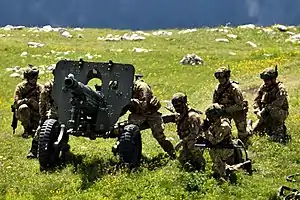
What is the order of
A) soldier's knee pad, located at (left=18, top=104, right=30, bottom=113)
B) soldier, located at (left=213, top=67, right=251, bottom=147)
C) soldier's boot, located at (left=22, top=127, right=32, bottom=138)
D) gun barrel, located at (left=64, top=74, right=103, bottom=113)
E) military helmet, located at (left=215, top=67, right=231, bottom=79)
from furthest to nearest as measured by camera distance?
1. soldier's boot, located at (left=22, top=127, right=32, bottom=138)
2. soldier's knee pad, located at (left=18, top=104, right=30, bottom=113)
3. soldier, located at (left=213, top=67, right=251, bottom=147)
4. military helmet, located at (left=215, top=67, right=231, bottom=79)
5. gun barrel, located at (left=64, top=74, right=103, bottom=113)

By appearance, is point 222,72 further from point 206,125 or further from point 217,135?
point 217,135

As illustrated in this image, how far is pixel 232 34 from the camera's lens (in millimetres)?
51438

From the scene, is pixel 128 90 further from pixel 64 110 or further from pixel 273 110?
pixel 273 110

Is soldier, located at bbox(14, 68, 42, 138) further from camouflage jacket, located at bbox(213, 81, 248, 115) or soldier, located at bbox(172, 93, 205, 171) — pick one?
soldier, located at bbox(172, 93, 205, 171)

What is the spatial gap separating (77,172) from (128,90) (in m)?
2.66

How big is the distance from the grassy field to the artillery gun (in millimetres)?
595

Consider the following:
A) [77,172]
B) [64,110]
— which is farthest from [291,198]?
[64,110]

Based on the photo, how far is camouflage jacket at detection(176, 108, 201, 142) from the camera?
16.2m

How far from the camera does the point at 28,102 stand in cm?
2302

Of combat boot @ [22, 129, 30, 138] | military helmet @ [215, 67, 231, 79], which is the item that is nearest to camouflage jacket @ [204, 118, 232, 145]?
military helmet @ [215, 67, 231, 79]

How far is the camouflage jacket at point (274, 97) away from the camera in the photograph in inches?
792

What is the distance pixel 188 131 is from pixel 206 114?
924 millimetres

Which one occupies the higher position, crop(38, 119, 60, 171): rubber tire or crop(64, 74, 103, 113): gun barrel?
crop(64, 74, 103, 113): gun barrel

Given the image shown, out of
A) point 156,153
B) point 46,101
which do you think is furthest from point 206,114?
point 46,101
